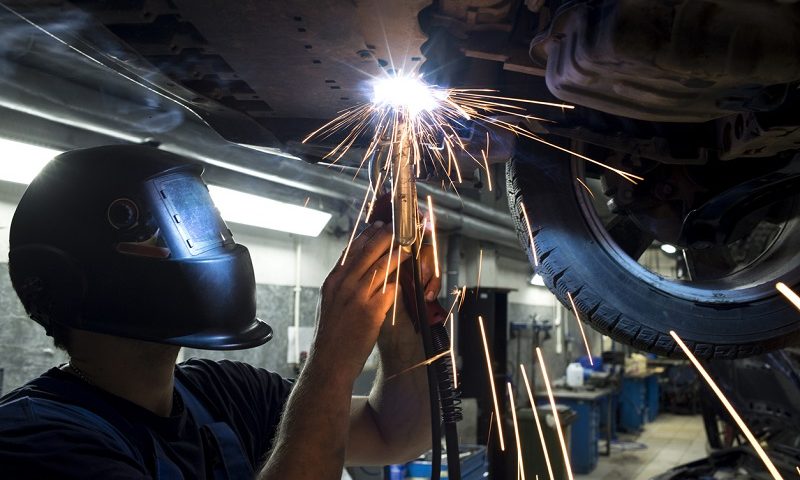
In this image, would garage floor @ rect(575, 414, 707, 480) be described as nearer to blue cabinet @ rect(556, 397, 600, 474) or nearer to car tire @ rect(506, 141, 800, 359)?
blue cabinet @ rect(556, 397, 600, 474)

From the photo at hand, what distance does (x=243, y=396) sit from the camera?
1.67 metres

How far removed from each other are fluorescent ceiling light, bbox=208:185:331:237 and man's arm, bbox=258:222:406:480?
2053 mm

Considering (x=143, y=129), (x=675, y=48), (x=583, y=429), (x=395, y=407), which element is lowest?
(x=583, y=429)

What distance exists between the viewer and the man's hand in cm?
123

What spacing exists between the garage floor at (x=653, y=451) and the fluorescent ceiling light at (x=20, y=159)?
21.1 ft

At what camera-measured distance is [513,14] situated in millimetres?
1226

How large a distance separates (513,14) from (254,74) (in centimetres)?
56

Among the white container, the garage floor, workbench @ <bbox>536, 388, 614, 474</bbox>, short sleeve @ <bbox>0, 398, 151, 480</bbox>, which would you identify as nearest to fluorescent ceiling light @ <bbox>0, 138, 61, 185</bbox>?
short sleeve @ <bbox>0, 398, 151, 480</bbox>

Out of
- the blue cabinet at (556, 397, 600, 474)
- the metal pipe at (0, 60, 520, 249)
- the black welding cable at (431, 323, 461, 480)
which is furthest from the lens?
the blue cabinet at (556, 397, 600, 474)

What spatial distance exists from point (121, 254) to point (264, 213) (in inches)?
95.7

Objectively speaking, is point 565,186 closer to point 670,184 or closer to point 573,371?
point 670,184

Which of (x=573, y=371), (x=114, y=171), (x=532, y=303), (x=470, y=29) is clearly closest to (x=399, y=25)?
(x=470, y=29)

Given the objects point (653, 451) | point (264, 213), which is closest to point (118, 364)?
point (264, 213)

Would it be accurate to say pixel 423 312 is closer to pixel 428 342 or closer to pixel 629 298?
pixel 428 342
